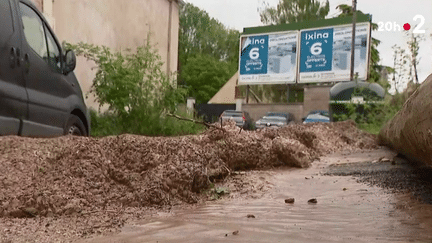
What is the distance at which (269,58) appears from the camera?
109ft

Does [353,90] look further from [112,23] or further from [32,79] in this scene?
[32,79]

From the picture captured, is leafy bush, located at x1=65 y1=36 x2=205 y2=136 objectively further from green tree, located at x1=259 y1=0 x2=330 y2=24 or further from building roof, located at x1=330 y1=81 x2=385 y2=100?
green tree, located at x1=259 y1=0 x2=330 y2=24

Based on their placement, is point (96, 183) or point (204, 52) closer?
point (96, 183)

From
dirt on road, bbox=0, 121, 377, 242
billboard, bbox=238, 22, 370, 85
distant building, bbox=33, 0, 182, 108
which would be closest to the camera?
dirt on road, bbox=0, 121, 377, 242

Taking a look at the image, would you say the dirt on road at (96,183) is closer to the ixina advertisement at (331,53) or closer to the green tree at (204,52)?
the ixina advertisement at (331,53)

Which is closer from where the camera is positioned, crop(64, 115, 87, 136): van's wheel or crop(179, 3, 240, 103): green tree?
crop(64, 115, 87, 136): van's wheel

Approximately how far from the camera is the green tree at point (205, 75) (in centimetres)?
4400

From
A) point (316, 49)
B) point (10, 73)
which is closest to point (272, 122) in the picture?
point (316, 49)

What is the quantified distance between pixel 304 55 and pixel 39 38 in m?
28.2

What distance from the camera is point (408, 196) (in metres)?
3.84

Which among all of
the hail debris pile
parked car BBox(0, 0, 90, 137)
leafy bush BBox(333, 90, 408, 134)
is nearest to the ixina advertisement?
leafy bush BBox(333, 90, 408, 134)

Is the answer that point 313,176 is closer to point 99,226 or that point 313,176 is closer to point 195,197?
point 195,197

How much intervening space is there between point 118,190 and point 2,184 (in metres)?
0.85

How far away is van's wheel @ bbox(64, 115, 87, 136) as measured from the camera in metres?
6.18
